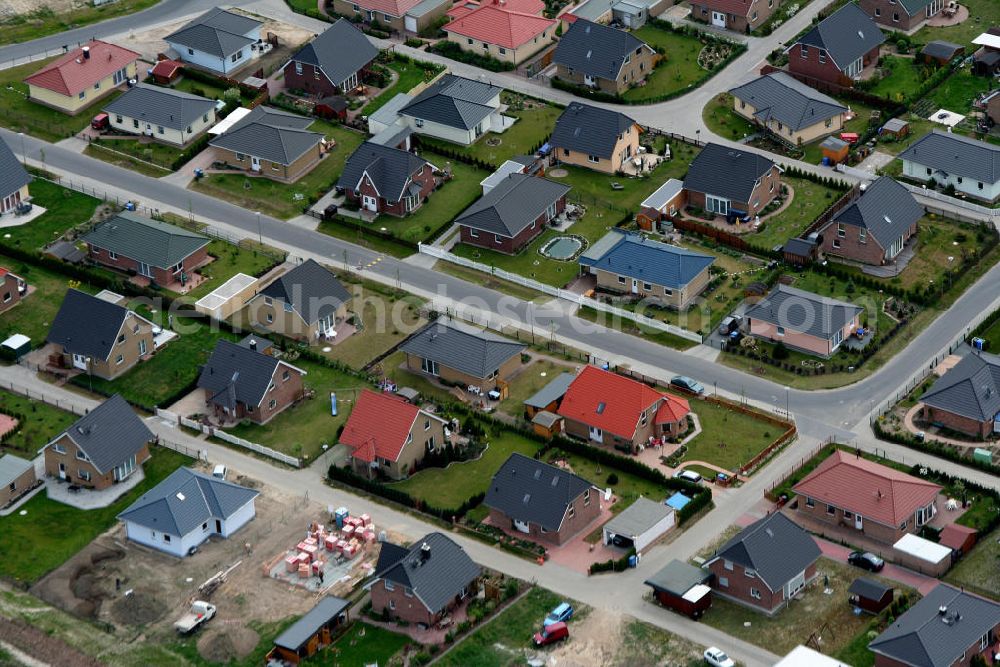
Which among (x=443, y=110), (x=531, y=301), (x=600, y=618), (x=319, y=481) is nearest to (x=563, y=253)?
(x=531, y=301)

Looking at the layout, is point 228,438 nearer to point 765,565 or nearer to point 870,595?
point 765,565

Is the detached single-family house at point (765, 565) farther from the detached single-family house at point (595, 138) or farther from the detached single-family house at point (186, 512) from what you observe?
the detached single-family house at point (595, 138)

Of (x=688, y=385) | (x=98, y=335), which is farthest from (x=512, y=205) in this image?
(x=98, y=335)

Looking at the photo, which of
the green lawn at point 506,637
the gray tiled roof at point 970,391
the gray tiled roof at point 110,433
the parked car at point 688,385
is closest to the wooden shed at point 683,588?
the green lawn at point 506,637

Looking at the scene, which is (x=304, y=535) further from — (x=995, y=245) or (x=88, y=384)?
(x=995, y=245)

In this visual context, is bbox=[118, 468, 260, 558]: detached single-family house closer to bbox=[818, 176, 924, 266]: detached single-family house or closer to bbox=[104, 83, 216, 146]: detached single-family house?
bbox=[104, 83, 216, 146]: detached single-family house
